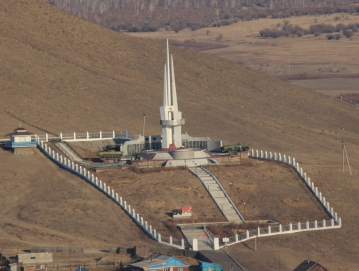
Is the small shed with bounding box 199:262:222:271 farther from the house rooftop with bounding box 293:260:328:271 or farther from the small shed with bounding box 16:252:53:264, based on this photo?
the small shed with bounding box 16:252:53:264

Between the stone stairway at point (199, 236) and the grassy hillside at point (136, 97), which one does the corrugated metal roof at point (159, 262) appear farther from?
the grassy hillside at point (136, 97)

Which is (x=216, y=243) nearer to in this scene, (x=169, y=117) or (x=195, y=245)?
(x=195, y=245)

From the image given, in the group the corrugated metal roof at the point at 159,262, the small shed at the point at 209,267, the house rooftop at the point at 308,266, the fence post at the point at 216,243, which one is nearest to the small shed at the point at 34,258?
the corrugated metal roof at the point at 159,262

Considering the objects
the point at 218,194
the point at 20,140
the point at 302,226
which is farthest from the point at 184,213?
the point at 20,140

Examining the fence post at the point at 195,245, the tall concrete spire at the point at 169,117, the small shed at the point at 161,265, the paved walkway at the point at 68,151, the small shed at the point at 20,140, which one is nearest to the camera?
the small shed at the point at 161,265

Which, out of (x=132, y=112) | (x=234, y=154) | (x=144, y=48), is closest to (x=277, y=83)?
(x=144, y=48)

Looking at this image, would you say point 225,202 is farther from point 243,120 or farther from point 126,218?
point 243,120

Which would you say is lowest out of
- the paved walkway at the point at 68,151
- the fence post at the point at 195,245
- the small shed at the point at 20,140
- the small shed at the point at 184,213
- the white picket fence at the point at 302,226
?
the white picket fence at the point at 302,226
